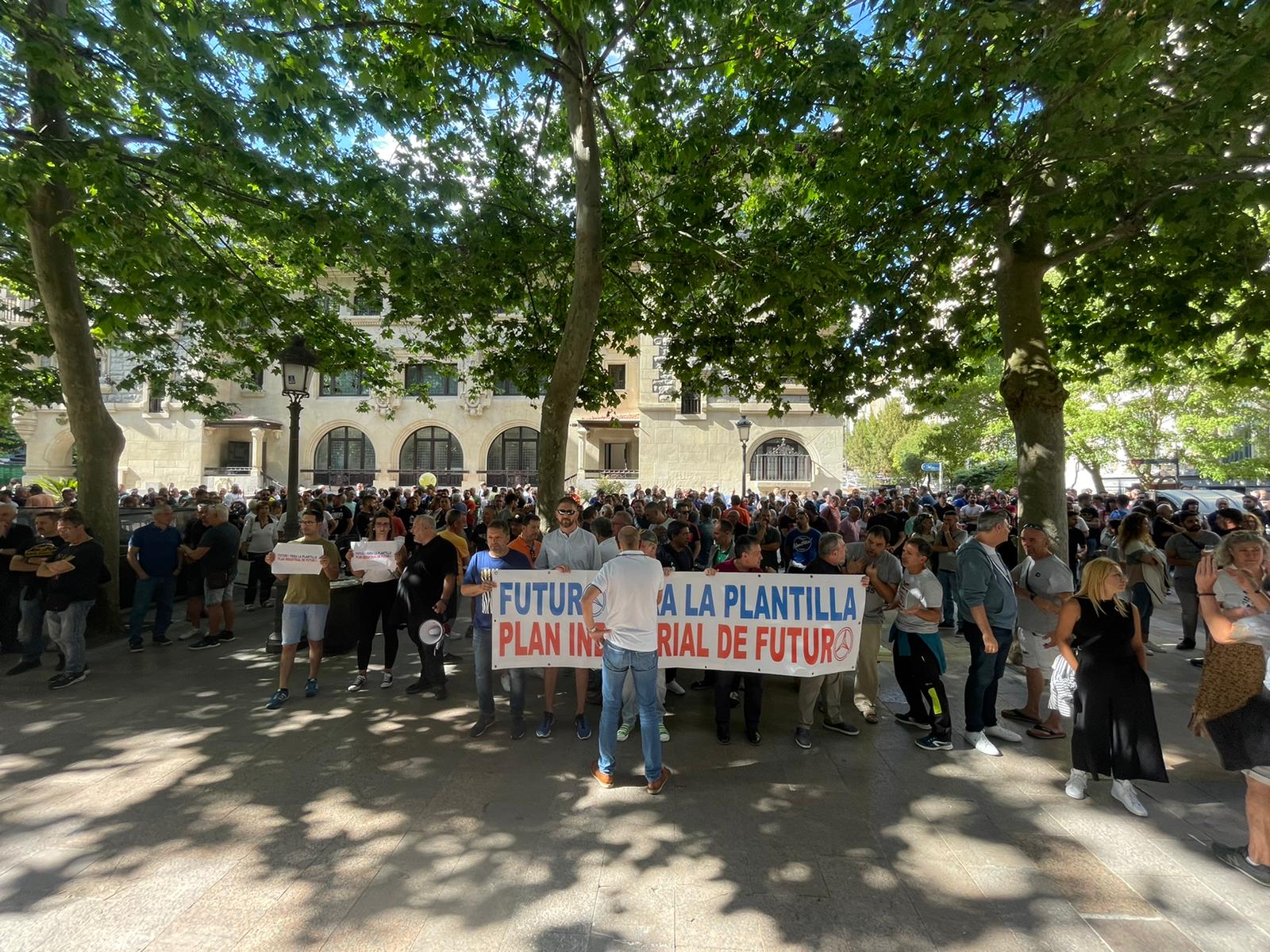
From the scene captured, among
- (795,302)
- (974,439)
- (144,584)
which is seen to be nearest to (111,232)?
(144,584)

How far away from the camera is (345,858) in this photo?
3537mm

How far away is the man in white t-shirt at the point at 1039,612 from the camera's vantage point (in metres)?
5.41

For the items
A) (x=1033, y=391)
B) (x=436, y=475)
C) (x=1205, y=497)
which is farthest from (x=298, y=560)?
(x=436, y=475)

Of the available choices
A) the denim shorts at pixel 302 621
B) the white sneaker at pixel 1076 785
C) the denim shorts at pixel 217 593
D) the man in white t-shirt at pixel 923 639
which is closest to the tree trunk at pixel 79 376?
the denim shorts at pixel 217 593

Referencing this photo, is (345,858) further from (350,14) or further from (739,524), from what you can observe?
(350,14)

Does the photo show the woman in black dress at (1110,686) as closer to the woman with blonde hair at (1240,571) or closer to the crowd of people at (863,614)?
the crowd of people at (863,614)

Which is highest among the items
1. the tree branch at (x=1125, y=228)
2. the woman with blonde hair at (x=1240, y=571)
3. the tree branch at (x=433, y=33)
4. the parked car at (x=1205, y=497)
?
the tree branch at (x=433, y=33)

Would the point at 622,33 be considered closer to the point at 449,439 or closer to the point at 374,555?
the point at 374,555

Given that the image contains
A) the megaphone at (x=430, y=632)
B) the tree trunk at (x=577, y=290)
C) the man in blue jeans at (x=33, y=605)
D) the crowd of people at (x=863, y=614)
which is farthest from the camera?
the tree trunk at (x=577, y=290)

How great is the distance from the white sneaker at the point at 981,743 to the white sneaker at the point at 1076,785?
67 centimetres

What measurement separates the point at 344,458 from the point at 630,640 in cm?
3442

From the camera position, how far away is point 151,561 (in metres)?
7.75

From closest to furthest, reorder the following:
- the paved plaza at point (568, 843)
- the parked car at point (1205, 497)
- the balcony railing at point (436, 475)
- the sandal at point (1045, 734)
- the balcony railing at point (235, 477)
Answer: the paved plaza at point (568, 843), the sandal at point (1045, 734), the parked car at point (1205, 497), the balcony railing at point (235, 477), the balcony railing at point (436, 475)

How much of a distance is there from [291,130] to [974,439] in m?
28.2
